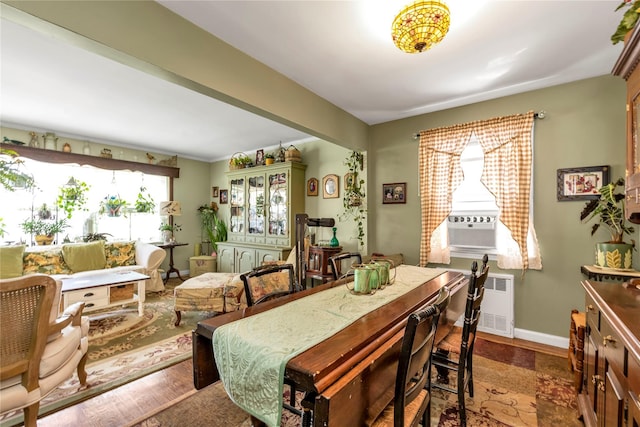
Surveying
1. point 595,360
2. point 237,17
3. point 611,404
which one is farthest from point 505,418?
point 237,17

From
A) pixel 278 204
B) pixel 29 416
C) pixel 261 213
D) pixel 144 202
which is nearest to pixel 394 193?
pixel 278 204

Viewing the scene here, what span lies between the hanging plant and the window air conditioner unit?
5.57m

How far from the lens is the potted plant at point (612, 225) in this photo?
209cm

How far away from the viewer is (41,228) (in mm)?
4039

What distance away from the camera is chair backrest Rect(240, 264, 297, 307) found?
5.10 ft

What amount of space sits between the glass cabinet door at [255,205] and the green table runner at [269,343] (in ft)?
11.1

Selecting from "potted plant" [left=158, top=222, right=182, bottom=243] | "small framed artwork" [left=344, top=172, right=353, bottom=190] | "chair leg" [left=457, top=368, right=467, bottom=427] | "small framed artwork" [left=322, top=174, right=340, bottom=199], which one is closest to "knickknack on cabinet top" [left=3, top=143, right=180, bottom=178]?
"potted plant" [left=158, top=222, right=182, bottom=243]

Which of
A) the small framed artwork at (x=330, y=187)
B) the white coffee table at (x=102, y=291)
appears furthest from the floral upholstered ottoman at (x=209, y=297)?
the small framed artwork at (x=330, y=187)

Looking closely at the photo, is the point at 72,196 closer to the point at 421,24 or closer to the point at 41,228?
the point at 41,228

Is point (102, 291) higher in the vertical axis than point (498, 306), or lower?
higher

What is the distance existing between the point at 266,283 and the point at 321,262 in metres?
1.88

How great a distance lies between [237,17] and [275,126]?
6.83ft

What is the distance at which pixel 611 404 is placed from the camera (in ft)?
3.65

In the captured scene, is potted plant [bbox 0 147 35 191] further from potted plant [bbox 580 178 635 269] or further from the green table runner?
potted plant [bbox 580 178 635 269]
